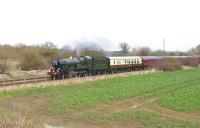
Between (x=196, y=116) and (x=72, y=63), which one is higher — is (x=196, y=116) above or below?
below

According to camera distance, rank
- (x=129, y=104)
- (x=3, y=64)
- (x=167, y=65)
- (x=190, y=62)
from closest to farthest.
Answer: (x=129, y=104), (x=3, y=64), (x=167, y=65), (x=190, y=62)

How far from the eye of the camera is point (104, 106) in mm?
27922

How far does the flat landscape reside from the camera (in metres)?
23.0

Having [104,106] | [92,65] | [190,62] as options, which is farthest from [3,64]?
[190,62]

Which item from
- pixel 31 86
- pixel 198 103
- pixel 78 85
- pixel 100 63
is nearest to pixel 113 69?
pixel 100 63

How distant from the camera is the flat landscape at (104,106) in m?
23.0

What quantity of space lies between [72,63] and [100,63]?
7077 mm

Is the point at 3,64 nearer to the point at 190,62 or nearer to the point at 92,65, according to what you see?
the point at 92,65

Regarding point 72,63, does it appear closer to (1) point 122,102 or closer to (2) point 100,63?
(2) point 100,63

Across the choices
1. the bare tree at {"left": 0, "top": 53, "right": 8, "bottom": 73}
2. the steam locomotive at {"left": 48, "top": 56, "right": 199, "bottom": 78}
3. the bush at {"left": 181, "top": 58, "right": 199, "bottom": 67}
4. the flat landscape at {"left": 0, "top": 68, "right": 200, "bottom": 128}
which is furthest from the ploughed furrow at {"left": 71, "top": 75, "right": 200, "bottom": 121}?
the bush at {"left": 181, "top": 58, "right": 199, "bottom": 67}

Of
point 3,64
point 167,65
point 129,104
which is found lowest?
point 129,104

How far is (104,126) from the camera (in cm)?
2217

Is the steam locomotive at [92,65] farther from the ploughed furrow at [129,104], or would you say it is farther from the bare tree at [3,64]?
the ploughed furrow at [129,104]

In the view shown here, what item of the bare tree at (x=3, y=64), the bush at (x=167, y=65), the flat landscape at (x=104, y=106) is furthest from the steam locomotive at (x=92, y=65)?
the bare tree at (x=3, y=64)
